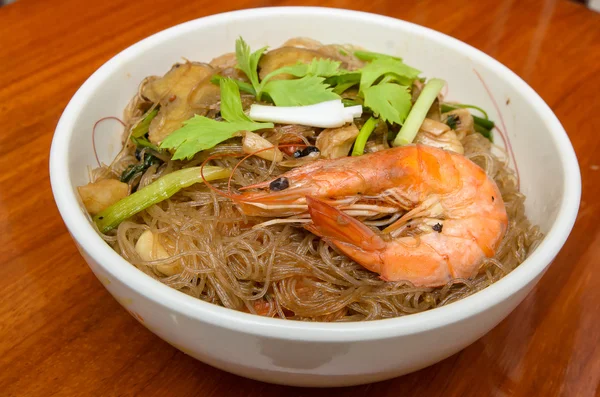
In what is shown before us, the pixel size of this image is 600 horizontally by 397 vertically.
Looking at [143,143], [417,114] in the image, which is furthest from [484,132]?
[143,143]

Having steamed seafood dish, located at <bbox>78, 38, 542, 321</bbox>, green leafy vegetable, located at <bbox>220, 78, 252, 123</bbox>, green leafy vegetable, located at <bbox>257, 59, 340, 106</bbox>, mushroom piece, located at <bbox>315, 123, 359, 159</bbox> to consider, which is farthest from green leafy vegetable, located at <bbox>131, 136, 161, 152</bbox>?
mushroom piece, located at <bbox>315, 123, 359, 159</bbox>

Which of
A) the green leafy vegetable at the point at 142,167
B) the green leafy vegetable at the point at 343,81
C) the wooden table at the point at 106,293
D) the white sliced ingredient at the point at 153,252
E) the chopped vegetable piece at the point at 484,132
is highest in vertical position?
the green leafy vegetable at the point at 343,81

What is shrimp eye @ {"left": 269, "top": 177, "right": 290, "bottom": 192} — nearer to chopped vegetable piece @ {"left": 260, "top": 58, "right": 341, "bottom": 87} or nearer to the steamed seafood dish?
the steamed seafood dish

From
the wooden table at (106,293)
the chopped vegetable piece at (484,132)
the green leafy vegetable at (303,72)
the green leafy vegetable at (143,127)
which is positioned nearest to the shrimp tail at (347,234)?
the wooden table at (106,293)

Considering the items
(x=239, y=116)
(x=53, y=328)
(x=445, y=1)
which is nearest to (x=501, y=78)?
(x=239, y=116)

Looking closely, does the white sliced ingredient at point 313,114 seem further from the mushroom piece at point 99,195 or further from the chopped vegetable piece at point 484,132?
the chopped vegetable piece at point 484,132

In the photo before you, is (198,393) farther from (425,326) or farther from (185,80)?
(185,80)

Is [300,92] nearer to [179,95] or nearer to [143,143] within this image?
[179,95]
